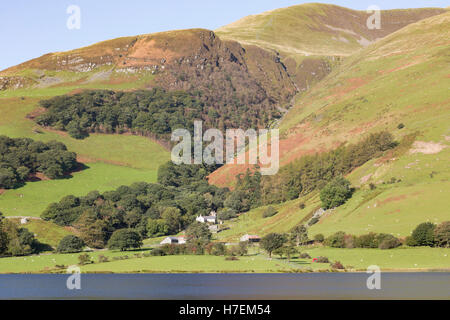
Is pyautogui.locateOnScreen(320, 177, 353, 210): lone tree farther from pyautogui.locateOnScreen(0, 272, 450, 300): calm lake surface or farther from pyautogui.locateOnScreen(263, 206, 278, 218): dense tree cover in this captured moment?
pyautogui.locateOnScreen(0, 272, 450, 300): calm lake surface

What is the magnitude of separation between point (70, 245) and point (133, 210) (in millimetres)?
37490

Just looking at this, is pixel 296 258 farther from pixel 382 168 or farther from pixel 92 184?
pixel 92 184

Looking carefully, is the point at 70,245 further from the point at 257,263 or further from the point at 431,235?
the point at 431,235

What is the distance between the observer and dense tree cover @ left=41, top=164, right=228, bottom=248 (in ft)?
484

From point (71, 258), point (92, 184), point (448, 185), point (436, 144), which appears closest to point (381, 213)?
point (448, 185)

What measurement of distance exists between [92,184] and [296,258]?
100805 mm

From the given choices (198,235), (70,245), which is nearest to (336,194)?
(198,235)

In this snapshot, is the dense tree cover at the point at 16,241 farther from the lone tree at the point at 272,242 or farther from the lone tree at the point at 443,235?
the lone tree at the point at 443,235

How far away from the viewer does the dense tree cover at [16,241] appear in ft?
413

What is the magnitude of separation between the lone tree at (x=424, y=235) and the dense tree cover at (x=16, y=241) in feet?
254

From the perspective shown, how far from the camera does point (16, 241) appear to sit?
127562 millimetres

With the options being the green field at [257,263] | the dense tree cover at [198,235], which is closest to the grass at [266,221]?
the dense tree cover at [198,235]

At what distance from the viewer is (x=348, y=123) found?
7515 inches
